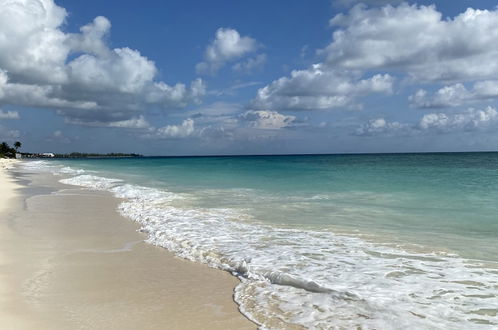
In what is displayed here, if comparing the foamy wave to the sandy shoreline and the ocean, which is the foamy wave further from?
the sandy shoreline

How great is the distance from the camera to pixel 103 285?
20.3 feet

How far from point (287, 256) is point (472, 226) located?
6.89 metres

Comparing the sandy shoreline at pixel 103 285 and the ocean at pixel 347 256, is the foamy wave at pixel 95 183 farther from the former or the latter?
the sandy shoreline at pixel 103 285

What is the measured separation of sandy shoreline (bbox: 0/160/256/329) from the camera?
15.9ft

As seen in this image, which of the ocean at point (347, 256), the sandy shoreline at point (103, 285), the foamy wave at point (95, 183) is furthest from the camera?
the foamy wave at point (95, 183)

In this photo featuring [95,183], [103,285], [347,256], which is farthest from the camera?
[95,183]

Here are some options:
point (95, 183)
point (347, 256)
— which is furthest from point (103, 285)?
point (95, 183)

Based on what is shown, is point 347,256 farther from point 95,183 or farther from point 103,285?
point 95,183

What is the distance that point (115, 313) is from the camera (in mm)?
5062

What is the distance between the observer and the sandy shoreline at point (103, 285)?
486cm

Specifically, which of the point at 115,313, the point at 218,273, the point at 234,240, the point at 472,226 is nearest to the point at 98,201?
the point at 234,240

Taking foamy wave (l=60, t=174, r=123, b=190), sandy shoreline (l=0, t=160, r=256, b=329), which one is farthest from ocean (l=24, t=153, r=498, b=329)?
foamy wave (l=60, t=174, r=123, b=190)

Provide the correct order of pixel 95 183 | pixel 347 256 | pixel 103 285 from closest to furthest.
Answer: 1. pixel 103 285
2. pixel 347 256
3. pixel 95 183

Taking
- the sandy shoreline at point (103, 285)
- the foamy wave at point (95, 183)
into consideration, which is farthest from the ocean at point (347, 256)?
the foamy wave at point (95, 183)
